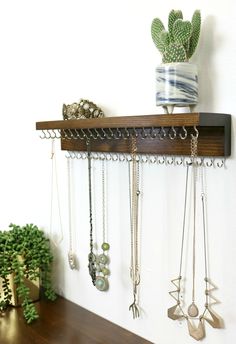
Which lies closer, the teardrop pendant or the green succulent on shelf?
the green succulent on shelf

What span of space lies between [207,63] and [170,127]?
0.15m

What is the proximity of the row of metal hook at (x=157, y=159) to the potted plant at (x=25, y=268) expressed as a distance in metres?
0.31

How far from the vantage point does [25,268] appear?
129 centimetres

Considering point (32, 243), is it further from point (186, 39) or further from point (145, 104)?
point (186, 39)

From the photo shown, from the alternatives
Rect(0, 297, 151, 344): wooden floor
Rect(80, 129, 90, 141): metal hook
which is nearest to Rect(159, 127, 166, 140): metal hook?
Rect(80, 129, 90, 141): metal hook

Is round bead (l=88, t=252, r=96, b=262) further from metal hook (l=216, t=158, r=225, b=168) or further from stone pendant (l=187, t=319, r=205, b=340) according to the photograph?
metal hook (l=216, t=158, r=225, b=168)

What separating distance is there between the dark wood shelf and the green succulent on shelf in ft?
0.44

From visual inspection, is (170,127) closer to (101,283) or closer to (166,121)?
(166,121)

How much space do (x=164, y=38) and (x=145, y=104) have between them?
0.65 ft

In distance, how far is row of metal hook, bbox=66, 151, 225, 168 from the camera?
866 mm

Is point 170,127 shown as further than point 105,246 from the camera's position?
No

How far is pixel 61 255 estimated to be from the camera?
1.35 metres

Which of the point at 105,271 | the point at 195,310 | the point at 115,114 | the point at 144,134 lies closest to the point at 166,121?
the point at 144,134

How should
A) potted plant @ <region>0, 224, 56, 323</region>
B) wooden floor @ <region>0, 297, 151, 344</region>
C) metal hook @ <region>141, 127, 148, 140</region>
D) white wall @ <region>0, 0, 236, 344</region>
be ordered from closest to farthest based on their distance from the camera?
white wall @ <region>0, 0, 236, 344</region> < metal hook @ <region>141, 127, 148, 140</region> < wooden floor @ <region>0, 297, 151, 344</region> < potted plant @ <region>0, 224, 56, 323</region>
